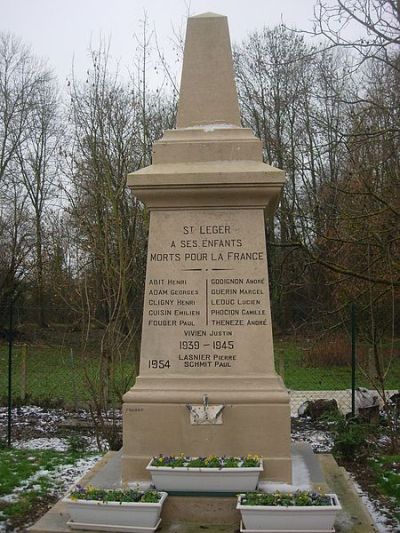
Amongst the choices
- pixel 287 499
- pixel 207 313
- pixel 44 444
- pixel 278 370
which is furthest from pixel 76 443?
pixel 278 370

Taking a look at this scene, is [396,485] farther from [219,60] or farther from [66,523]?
[219,60]

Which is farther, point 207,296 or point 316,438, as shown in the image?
point 316,438

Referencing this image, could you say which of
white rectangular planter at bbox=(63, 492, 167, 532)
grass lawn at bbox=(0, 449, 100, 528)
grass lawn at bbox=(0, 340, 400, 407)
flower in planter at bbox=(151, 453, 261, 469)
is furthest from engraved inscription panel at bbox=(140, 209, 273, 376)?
grass lawn at bbox=(0, 340, 400, 407)

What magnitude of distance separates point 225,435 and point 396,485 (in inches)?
84.8

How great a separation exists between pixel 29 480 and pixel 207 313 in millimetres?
2726

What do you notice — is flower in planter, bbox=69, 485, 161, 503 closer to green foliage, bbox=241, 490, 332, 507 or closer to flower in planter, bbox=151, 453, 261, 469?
flower in planter, bbox=151, 453, 261, 469

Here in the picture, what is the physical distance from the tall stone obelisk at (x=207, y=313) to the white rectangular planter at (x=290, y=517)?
0.88m

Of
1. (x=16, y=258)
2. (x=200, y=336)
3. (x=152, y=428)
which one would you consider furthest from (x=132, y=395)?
(x=16, y=258)

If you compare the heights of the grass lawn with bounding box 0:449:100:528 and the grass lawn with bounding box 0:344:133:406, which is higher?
the grass lawn with bounding box 0:344:133:406

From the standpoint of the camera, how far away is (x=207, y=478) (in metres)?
4.63

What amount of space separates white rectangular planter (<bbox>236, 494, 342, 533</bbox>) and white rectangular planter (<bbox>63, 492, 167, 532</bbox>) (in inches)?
23.9

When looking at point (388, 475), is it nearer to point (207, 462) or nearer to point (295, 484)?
point (295, 484)

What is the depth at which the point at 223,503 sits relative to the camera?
4.69m

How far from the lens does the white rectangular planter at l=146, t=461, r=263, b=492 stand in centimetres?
460
